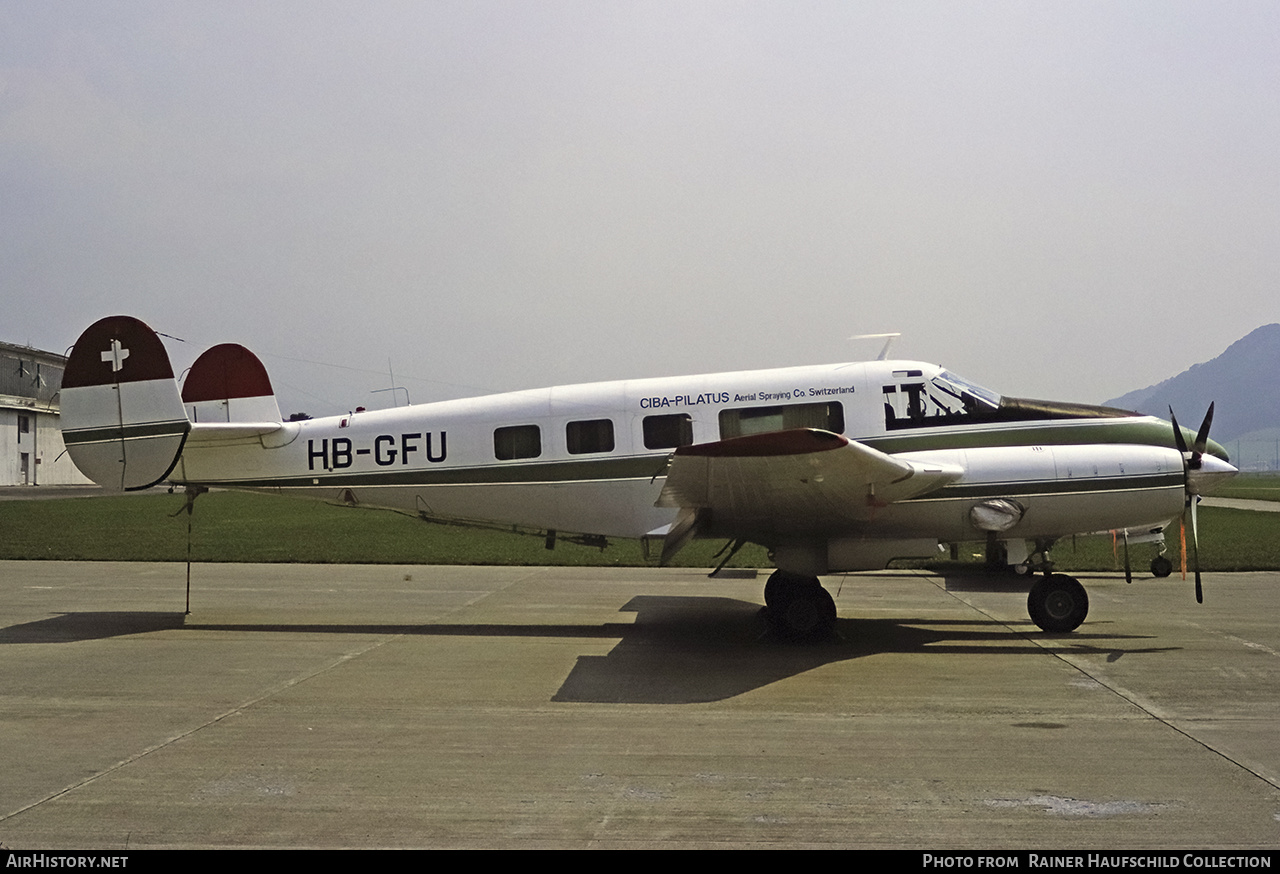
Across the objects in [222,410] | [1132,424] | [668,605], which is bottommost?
[668,605]

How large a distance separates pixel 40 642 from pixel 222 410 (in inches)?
144

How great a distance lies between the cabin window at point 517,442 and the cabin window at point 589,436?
1.33 ft

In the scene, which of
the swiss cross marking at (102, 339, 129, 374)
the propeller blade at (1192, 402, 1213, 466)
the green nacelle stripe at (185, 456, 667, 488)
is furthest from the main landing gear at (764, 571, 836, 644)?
the swiss cross marking at (102, 339, 129, 374)

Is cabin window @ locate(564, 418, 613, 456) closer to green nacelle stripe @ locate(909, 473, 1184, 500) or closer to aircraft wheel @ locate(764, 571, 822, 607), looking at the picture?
aircraft wheel @ locate(764, 571, 822, 607)

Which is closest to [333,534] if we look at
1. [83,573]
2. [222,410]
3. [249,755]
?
[83,573]

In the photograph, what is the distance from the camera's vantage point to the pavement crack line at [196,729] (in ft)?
18.8

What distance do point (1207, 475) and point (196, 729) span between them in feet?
35.9

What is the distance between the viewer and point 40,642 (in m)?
11.1

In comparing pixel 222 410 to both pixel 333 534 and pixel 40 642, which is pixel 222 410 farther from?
pixel 333 534

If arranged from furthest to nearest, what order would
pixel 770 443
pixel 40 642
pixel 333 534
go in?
pixel 333 534, pixel 40 642, pixel 770 443

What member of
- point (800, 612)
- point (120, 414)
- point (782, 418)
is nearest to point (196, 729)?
point (800, 612)

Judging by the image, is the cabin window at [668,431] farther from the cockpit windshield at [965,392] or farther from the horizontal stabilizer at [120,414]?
the horizontal stabilizer at [120,414]

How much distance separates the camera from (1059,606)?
458 inches

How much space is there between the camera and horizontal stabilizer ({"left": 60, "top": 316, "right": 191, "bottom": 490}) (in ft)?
41.3
